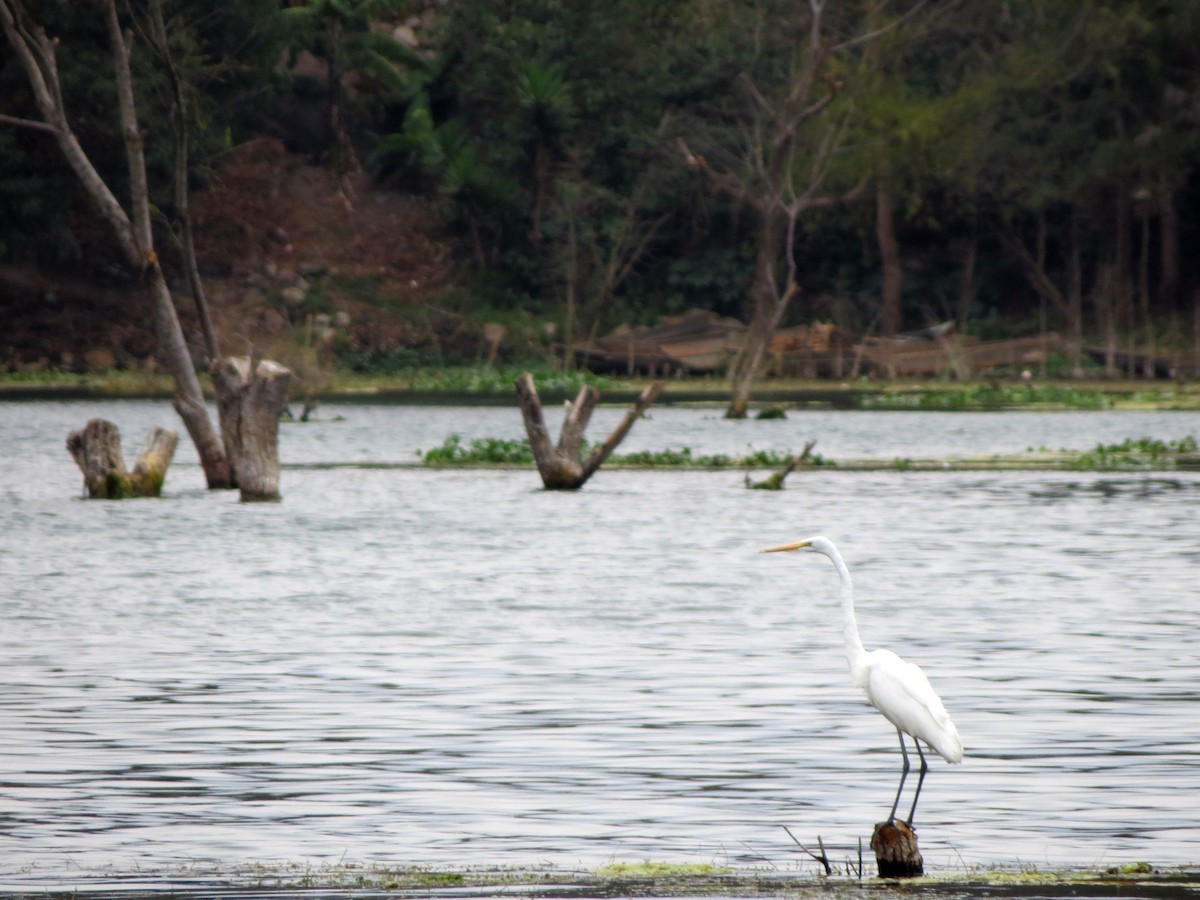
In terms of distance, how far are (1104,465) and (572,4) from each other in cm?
4295

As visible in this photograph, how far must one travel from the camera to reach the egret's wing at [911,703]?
9.10 m

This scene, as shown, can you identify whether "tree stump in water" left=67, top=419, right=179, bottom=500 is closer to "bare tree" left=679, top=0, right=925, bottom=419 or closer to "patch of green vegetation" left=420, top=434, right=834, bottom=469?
"patch of green vegetation" left=420, top=434, right=834, bottom=469

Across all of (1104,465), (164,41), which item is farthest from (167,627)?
(1104,465)

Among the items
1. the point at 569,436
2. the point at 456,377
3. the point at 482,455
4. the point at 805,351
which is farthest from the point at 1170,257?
the point at 569,436

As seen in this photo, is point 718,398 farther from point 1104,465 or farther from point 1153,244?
point 1104,465

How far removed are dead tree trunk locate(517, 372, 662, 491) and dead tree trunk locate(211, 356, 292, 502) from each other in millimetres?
3204

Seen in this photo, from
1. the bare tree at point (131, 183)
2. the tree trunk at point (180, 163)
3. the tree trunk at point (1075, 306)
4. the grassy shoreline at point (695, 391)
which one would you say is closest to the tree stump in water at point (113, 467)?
the bare tree at point (131, 183)

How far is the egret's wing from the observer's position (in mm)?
9102

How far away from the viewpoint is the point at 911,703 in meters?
9.26

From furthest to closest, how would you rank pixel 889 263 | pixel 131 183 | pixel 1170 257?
pixel 889 263
pixel 1170 257
pixel 131 183

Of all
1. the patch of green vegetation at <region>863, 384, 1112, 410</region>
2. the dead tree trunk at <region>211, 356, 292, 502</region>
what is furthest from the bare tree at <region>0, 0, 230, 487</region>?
the patch of green vegetation at <region>863, 384, 1112, 410</region>

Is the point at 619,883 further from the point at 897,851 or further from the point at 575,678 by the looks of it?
the point at 575,678

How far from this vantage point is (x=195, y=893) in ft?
26.8

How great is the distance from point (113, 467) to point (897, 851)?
73.5 feet
